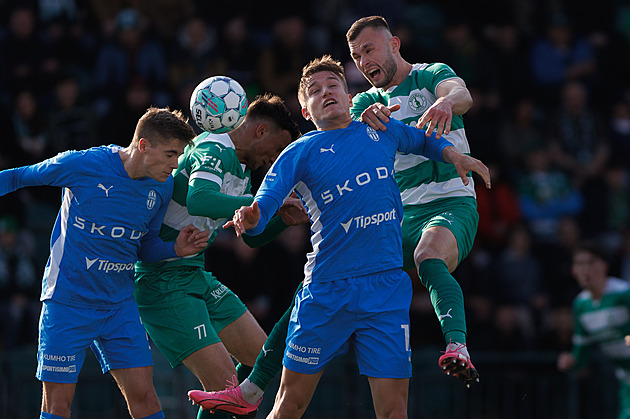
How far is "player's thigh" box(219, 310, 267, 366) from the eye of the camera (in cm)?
697

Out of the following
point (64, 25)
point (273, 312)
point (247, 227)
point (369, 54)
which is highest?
point (64, 25)

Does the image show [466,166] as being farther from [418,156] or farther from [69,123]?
[69,123]

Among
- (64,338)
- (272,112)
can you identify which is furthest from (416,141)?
(64,338)

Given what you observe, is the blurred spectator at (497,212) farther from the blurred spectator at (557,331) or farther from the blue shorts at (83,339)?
the blue shorts at (83,339)

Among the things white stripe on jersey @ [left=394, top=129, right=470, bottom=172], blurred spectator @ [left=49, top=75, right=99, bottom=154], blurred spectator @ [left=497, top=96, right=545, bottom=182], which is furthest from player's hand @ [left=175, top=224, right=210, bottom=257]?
blurred spectator @ [left=497, top=96, right=545, bottom=182]

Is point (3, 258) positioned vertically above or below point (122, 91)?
below

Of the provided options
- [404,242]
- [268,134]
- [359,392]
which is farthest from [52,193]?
[404,242]

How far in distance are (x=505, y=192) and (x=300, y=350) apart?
788cm

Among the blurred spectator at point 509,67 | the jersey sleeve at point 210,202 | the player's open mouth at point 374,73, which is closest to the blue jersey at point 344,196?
the jersey sleeve at point 210,202

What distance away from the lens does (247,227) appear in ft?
17.2

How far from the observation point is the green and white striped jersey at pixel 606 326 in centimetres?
1022

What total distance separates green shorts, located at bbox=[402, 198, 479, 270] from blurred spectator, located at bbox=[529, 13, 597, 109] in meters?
8.42

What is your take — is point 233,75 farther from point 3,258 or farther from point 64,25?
point 3,258

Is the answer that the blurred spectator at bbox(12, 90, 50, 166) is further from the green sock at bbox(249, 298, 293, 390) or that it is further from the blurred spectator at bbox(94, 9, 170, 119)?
the green sock at bbox(249, 298, 293, 390)
